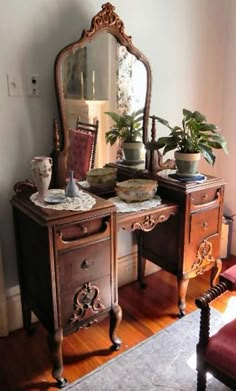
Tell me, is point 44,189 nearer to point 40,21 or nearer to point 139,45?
point 40,21

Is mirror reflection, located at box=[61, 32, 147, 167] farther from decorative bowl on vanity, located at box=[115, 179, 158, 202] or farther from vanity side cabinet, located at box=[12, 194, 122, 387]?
vanity side cabinet, located at box=[12, 194, 122, 387]

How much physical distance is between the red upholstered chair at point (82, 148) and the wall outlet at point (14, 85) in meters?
0.33

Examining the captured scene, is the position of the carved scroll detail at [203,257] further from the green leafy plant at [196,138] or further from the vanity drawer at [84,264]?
the vanity drawer at [84,264]

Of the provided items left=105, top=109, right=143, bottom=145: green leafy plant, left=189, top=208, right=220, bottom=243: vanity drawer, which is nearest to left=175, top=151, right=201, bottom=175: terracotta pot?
left=189, top=208, right=220, bottom=243: vanity drawer

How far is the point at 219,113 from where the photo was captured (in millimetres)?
2789

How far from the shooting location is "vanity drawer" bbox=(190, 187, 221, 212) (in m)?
1.96

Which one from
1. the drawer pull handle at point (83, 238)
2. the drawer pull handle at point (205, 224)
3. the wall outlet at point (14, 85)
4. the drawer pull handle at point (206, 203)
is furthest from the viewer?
the drawer pull handle at point (205, 224)

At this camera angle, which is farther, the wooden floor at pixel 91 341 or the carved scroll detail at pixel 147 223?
the carved scroll detail at pixel 147 223

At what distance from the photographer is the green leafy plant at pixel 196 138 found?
→ 1.89 meters

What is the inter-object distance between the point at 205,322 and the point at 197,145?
0.96m

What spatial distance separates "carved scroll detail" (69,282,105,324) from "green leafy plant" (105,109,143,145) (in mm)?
889

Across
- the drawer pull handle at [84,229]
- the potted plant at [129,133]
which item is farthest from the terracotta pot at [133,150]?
the drawer pull handle at [84,229]

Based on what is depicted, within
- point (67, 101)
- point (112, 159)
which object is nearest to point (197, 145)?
→ point (112, 159)

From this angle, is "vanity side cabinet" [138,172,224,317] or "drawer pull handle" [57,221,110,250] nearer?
"drawer pull handle" [57,221,110,250]
